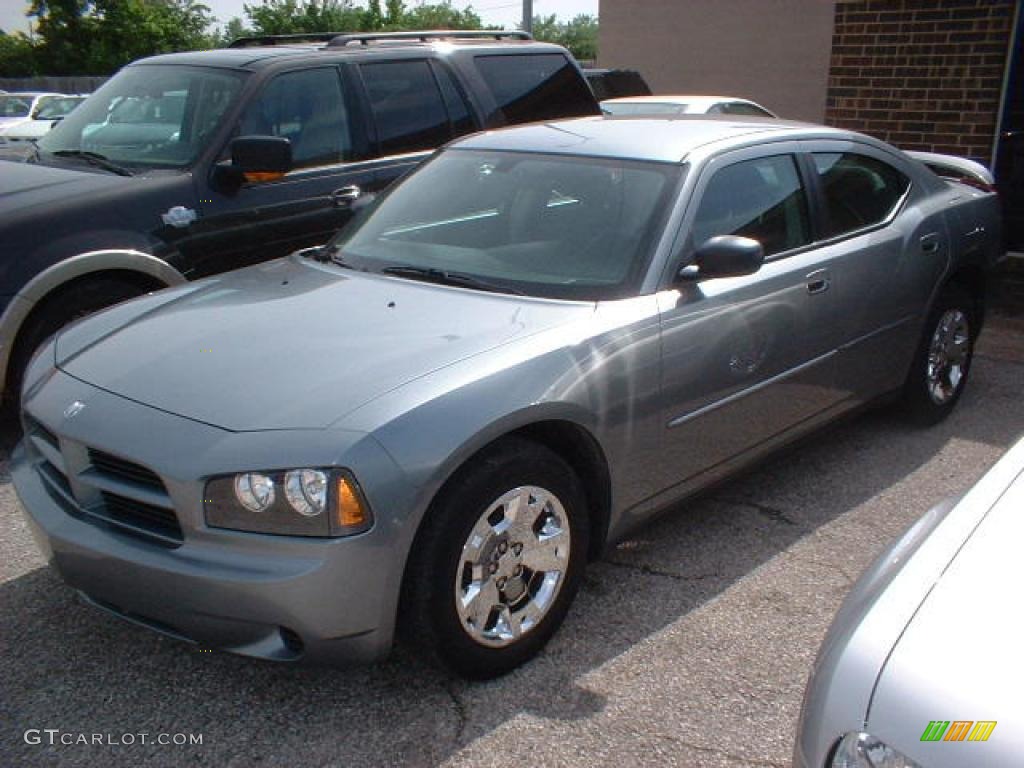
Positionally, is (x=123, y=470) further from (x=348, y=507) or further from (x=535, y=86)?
(x=535, y=86)

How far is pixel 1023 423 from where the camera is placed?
5.53 meters

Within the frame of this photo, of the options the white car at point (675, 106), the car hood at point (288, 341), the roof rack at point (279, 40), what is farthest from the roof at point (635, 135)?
the white car at point (675, 106)

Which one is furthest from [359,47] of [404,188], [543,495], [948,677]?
[948,677]

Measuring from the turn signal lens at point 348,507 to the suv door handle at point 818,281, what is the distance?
228 centimetres

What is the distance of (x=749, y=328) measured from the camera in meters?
3.85

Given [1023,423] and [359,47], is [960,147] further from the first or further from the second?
[359,47]

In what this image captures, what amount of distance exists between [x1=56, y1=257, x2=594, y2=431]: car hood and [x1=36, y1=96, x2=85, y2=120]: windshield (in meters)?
20.2

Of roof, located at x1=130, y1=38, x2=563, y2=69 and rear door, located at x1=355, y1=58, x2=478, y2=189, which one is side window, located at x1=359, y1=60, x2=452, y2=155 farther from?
roof, located at x1=130, y1=38, x2=563, y2=69

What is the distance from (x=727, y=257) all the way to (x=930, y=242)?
6.51 feet

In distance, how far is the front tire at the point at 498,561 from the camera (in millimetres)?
2834

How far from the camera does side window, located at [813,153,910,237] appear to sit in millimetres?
4508

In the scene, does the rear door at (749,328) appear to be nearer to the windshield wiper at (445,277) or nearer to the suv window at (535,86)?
the windshield wiper at (445,277)

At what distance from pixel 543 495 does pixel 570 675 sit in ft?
1.84

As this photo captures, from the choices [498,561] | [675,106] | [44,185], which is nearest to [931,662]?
[498,561]
